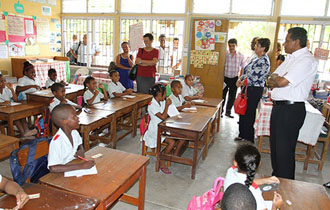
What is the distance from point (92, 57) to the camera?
26.9 feet

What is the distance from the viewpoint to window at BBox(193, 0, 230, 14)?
6594 mm

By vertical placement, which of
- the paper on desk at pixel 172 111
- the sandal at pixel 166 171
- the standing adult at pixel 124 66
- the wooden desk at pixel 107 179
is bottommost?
the sandal at pixel 166 171

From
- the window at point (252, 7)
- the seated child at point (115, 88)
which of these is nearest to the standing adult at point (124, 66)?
the seated child at point (115, 88)

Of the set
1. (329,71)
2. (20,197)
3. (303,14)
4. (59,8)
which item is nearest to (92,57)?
(59,8)

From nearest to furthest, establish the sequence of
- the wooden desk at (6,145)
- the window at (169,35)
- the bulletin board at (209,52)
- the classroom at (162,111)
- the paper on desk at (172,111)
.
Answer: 1. the classroom at (162,111)
2. the wooden desk at (6,145)
3. the paper on desk at (172,111)
4. the bulletin board at (209,52)
5. the window at (169,35)

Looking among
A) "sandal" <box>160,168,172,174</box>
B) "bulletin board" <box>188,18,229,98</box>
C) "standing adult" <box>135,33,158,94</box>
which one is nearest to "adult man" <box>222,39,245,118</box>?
"bulletin board" <box>188,18,229,98</box>

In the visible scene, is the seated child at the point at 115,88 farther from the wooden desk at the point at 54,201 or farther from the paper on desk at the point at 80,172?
the wooden desk at the point at 54,201

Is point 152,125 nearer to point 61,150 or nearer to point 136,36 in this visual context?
point 61,150

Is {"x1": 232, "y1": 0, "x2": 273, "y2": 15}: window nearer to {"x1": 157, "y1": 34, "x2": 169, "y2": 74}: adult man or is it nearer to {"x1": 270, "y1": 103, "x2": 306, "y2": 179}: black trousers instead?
{"x1": 157, "y1": 34, "x2": 169, "y2": 74}: adult man

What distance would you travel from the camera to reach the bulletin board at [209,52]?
587 cm

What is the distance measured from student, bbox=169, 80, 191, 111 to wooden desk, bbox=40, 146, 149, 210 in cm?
191

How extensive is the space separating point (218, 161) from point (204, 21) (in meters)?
3.62

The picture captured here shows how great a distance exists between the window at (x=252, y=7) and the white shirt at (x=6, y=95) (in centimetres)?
540

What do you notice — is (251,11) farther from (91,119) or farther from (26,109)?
(26,109)
